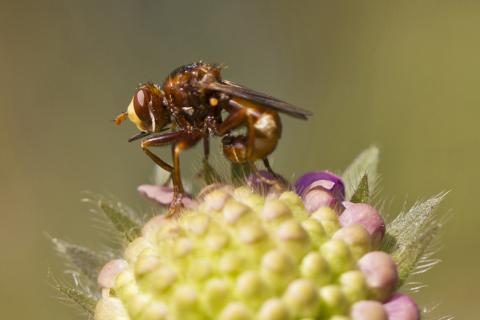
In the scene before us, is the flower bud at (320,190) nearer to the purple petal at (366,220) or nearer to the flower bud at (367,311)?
the purple petal at (366,220)

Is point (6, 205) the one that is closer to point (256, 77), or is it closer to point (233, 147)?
point (256, 77)

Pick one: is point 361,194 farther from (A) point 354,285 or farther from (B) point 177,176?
(B) point 177,176

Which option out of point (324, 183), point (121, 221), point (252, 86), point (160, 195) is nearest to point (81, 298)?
point (121, 221)

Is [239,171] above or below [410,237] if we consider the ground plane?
above

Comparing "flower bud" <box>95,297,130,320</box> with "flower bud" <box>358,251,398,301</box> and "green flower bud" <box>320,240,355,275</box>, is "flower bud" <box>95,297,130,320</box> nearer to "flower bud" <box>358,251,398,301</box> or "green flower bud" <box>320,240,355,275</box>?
"green flower bud" <box>320,240,355,275</box>

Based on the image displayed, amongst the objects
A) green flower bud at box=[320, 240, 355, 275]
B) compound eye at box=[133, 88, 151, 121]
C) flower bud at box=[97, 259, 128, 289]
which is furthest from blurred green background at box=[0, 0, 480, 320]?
green flower bud at box=[320, 240, 355, 275]

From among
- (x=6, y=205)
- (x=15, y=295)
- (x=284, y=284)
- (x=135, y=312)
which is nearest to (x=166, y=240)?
(x=135, y=312)

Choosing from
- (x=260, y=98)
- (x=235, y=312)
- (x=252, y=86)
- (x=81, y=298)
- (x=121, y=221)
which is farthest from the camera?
(x=252, y=86)

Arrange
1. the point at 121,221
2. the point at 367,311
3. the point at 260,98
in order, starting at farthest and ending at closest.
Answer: the point at 121,221, the point at 260,98, the point at 367,311
